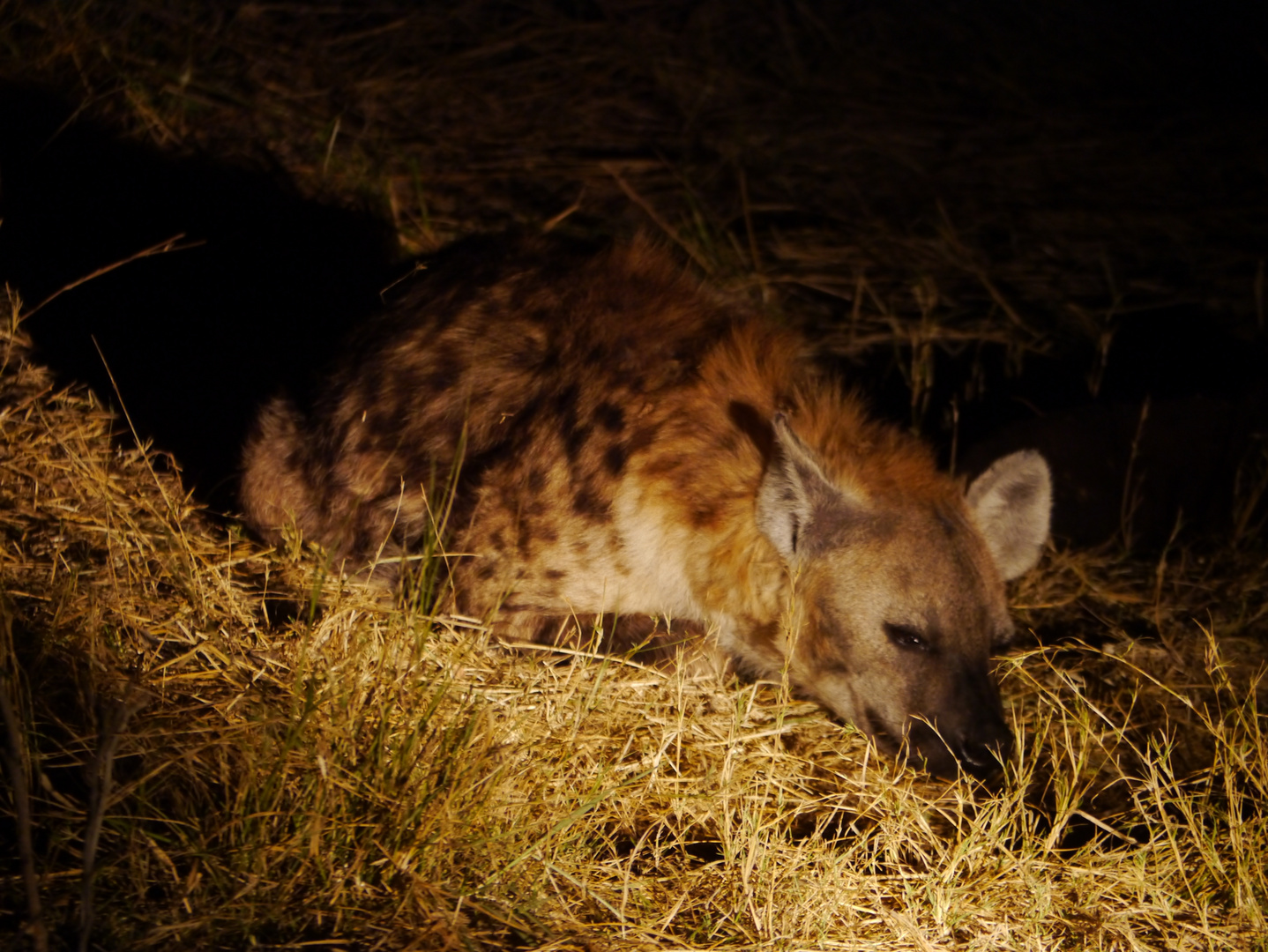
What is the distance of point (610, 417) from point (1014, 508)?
801 mm

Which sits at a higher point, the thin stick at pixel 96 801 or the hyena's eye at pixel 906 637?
the thin stick at pixel 96 801

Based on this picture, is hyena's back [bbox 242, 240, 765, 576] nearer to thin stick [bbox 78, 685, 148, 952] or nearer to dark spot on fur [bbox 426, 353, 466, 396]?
dark spot on fur [bbox 426, 353, 466, 396]

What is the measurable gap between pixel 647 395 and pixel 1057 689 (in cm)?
100

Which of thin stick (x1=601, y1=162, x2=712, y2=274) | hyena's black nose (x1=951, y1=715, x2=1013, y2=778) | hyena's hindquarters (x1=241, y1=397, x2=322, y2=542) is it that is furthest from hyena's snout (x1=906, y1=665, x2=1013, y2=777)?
thin stick (x1=601, y1=162, x2=712, y2=274)

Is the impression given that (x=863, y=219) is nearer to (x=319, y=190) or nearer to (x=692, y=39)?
(x=692, y=39)

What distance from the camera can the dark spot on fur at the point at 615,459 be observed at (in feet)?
7.19

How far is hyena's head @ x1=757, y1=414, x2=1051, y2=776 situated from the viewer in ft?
6.73

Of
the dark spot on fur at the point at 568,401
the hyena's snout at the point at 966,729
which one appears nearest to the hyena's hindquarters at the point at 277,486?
the dark spot on fur at the point at 568,401

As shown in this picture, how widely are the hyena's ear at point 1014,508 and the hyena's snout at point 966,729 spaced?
273mm

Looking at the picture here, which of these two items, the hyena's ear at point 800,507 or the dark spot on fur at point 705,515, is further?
the dark spot on fur at point 705,515

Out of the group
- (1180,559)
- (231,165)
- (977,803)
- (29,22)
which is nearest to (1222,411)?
(1180,559)

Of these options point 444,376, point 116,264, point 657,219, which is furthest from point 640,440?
point 657,219

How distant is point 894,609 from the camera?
206 centimetres

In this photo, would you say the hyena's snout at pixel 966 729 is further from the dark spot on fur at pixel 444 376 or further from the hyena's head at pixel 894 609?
the dark spot on fur at pixel 444 376
